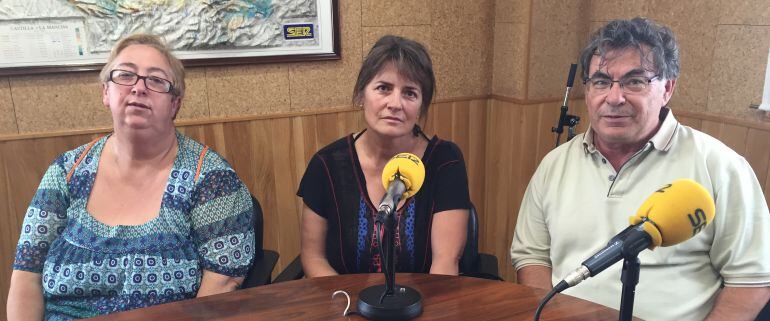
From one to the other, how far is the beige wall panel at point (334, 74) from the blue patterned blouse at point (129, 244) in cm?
98

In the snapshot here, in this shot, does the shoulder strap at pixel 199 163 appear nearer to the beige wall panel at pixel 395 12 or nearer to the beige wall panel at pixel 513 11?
the beige wall panel at pixel 395 12

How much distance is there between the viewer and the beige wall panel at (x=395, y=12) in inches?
110

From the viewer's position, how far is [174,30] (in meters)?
2.43

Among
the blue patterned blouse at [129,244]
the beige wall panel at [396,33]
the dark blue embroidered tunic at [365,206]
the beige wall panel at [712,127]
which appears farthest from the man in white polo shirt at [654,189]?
the beige wall panel at [396,33]

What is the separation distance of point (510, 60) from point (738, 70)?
1069 mm

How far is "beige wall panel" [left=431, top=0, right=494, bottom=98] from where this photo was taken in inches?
118

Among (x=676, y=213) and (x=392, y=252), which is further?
(x=392, y=252)

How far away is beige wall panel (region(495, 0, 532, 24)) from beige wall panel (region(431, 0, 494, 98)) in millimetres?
47

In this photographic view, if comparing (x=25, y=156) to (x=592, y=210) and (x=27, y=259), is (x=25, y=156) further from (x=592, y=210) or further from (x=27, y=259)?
(x=592, y=210)

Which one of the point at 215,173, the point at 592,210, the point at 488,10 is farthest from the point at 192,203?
the point at 488,10

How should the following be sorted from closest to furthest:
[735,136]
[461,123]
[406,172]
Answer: [406,172] → [735,136] → [461,123]

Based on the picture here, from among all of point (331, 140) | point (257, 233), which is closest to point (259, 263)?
point (257, 233)

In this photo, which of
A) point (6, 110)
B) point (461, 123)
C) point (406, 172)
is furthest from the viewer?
point (461, 123)

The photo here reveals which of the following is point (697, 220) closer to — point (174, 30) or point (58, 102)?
point (174, 30)
